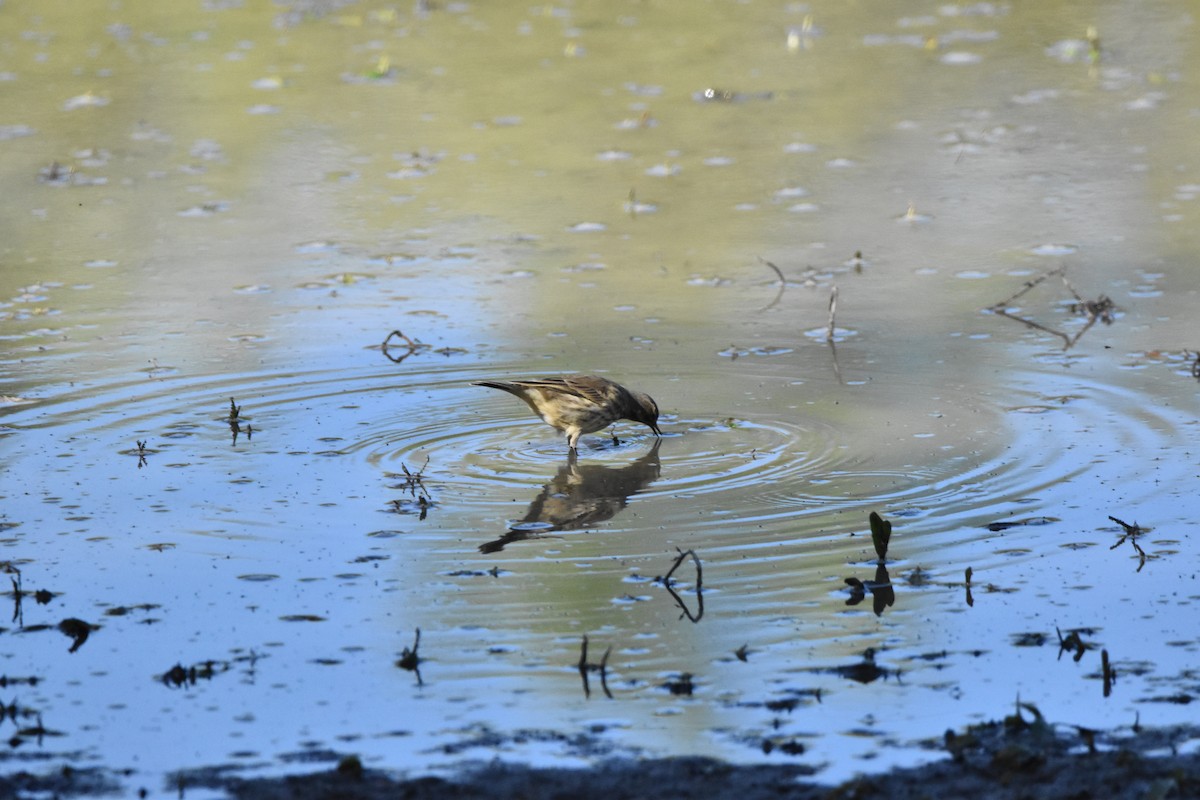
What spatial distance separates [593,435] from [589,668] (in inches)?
152

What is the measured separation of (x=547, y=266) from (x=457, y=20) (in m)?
11.4

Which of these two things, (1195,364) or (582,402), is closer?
(582,402)

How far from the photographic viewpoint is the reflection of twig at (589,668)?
18.2ft

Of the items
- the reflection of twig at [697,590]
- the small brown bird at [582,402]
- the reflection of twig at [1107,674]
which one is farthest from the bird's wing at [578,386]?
the reflection of twig at [1107,674]

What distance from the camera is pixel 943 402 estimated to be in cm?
918

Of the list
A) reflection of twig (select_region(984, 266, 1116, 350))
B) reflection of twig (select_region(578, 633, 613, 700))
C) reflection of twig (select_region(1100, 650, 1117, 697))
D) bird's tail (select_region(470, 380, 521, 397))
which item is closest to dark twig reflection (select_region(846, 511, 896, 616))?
reflection of twig (select_region(1100, 650, 1117, 697))

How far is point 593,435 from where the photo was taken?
31.2 ft

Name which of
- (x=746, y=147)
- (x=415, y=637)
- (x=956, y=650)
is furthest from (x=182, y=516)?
(x=746, y=147)

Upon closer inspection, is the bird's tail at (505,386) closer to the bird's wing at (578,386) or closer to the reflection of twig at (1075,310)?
the bird's wing at (578,386)

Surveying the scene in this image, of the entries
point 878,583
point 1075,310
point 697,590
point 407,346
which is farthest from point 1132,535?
point 407,346

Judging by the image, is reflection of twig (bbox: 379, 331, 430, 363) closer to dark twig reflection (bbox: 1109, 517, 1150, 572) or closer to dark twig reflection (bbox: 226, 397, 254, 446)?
dark twig reflection (bbox: 226, 397, 254, 446)

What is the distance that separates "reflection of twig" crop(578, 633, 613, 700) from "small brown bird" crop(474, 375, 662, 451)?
115 inches

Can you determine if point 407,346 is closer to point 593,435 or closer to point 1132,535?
point 593,435

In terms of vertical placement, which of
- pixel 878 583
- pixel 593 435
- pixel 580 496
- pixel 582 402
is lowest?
pixel 593 435
